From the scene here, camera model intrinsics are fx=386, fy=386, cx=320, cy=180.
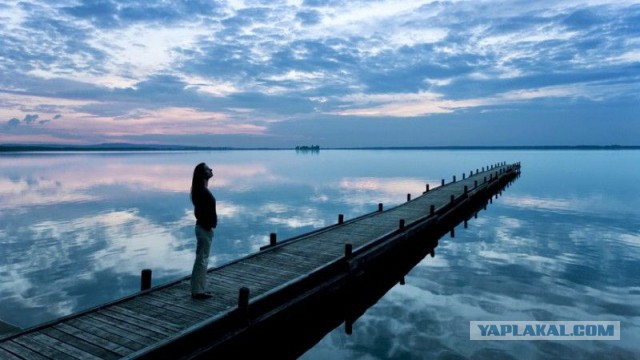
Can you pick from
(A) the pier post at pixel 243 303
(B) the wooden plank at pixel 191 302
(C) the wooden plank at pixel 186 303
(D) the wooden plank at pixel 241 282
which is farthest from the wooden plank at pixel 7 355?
(D) the wooden plank at pixel 241 282

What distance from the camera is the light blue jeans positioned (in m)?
8.28

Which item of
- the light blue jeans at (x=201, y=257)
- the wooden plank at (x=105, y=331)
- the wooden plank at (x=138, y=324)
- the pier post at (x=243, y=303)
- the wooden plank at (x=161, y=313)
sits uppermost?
the light blue jeans at (x=201, y=257)

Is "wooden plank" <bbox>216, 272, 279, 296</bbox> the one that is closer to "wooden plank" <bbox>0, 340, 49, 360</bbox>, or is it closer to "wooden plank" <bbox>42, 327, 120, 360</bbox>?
"wooden plank" <bbox>42, 327, 120, 360</bbox>

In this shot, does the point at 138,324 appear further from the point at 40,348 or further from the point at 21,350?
the point at 21,350

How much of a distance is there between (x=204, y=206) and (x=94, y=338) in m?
3.07

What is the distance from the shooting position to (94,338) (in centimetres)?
704

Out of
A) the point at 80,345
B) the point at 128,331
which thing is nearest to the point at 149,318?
the point at 128,331

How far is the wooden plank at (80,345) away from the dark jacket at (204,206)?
2829 mm

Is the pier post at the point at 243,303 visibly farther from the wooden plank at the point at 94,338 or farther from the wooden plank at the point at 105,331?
the wooden plank at the point at 94,338

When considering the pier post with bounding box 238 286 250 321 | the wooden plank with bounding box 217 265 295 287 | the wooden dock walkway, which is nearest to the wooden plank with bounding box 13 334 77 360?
the wooden dock walkway

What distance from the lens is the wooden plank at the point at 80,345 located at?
21.3ft

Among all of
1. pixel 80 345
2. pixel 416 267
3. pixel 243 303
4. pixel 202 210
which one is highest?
pixel 202 210

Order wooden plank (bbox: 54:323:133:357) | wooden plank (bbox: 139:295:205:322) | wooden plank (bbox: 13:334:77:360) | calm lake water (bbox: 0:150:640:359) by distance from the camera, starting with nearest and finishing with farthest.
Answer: wooden plank (bbox: 13:334:77:360)
wooden plank (bbox: 54:323:133:357)
wooden plank (bbox: 139:295:205:322)
calm lake water (bbox: 0:150:640:359)

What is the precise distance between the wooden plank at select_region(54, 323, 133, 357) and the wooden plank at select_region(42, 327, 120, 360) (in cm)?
6
